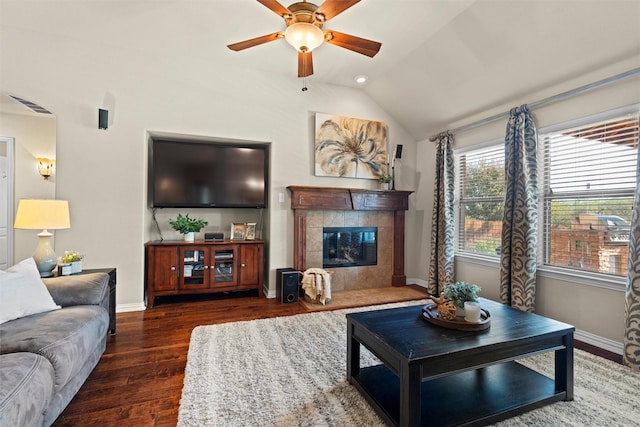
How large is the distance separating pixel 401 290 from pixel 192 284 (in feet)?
9.63

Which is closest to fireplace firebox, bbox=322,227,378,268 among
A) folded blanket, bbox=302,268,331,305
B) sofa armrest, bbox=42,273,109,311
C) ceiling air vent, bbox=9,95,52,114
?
folded blanket, bbox=302,268,331,305

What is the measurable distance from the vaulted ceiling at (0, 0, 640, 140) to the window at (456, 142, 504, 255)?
0.63 m

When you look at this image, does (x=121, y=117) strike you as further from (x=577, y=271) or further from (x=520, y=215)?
(x=577, y=271)

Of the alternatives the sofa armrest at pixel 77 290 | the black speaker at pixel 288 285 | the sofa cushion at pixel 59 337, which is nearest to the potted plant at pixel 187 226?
the black speaker at pixel 288 285

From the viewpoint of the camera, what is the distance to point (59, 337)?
1.58 metres

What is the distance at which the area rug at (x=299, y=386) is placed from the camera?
161 centimetres

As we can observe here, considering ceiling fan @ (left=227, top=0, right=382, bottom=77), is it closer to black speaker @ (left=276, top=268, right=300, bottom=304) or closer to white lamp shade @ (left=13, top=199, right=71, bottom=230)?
white lamp shade @ (left=13, top=199, right=71, bottom=230)

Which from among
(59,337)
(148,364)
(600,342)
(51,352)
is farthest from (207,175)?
(600,342)

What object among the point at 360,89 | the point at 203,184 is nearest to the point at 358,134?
the point at 360,89

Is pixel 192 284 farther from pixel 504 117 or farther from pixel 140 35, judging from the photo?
pixel 504 117

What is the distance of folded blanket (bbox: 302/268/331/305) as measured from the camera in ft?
12.0

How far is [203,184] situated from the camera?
3.89 m

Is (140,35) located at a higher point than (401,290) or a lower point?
higher

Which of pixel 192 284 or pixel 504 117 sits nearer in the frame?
pixel 504 117
